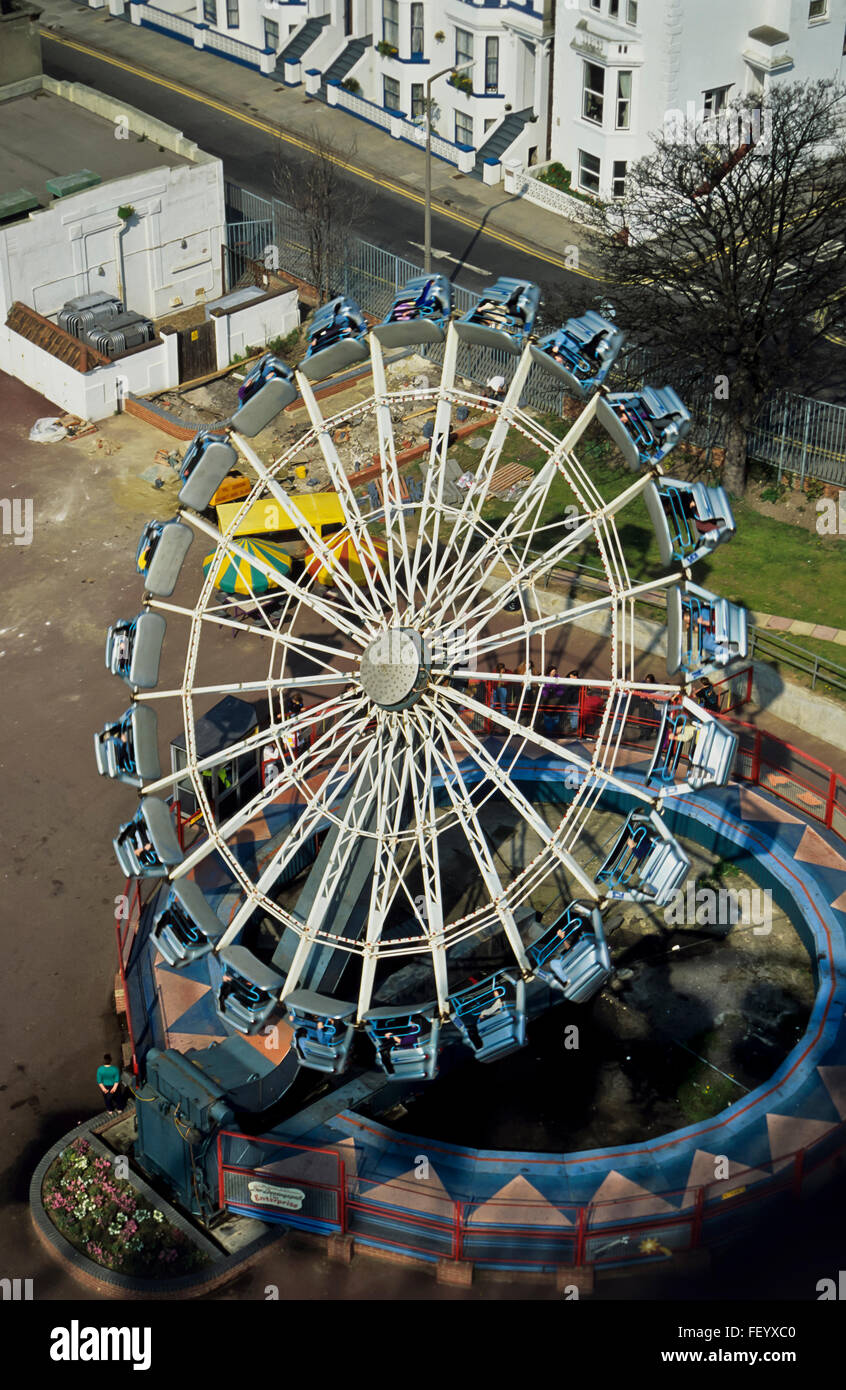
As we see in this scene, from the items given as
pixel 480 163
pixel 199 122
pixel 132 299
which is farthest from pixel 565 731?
pixel 199 122

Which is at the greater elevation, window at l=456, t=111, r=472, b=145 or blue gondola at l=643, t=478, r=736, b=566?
window at l=456, t=111, r=472, b=145

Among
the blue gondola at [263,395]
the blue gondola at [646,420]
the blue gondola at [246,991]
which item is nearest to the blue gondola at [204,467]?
the blue gondola at [263,395]

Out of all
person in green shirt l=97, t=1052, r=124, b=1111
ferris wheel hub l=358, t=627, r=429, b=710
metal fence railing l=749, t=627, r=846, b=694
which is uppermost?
ferris wheel hub l=358, t=627, r=429, b=710

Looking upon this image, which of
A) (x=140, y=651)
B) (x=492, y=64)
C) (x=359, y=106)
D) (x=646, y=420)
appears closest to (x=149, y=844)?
(x=140, y=651)

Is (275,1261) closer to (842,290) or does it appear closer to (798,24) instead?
(842,290)

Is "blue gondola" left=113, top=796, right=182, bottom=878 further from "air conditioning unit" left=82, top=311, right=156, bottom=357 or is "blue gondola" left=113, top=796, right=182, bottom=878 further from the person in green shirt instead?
"air conditioning unit" left=82, top=311, right=156, bottom=357

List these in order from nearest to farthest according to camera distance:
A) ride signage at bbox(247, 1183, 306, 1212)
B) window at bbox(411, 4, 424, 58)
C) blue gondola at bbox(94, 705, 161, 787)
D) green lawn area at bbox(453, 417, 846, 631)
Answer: blue gondola at bbox(94, 705, 161, 787) < ride signage at bbox(247, 1183, 306, 1212) < green lawn area at bbox(453, 417, 846, 631) < window at bbox(411, 4, 424, 58)

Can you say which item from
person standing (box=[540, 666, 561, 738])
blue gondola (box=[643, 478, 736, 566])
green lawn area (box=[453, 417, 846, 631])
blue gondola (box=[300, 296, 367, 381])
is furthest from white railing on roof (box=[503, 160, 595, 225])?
blue gondola (box=[643, 478, 736, 566])
